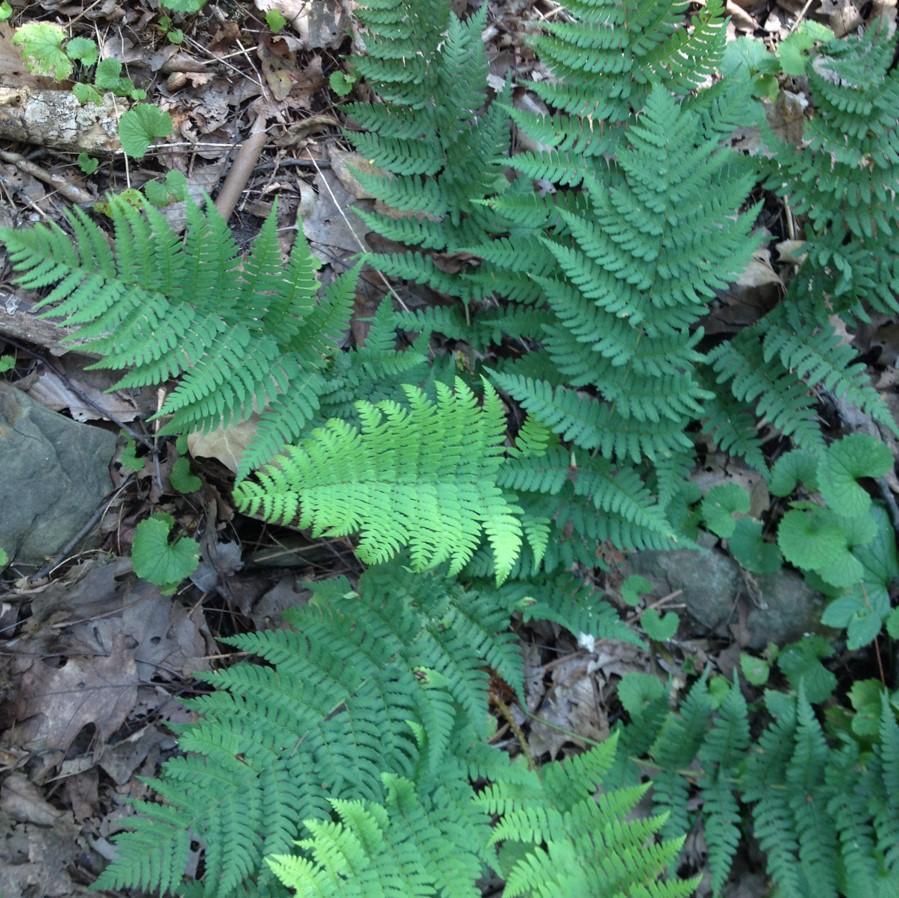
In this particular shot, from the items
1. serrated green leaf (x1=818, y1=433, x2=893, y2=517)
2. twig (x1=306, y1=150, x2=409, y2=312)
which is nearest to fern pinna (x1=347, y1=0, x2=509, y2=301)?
twig (x1=306, y1=150, x2=409, y2=312)

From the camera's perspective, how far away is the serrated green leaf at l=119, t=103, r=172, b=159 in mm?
3703

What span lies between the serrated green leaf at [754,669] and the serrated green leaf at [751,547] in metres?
0.46

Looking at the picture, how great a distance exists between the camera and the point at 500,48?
4523 millimetres

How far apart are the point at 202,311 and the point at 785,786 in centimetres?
325

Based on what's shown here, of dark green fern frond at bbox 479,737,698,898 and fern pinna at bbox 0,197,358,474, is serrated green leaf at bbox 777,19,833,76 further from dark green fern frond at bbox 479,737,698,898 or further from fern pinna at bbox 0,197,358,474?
dark green fern frond at bbox 479,737,698,898

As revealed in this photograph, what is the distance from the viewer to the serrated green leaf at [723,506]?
3.83 meters

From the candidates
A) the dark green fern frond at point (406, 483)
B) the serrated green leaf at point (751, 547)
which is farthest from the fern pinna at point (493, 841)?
the serrated green leaf at point (751, 547)

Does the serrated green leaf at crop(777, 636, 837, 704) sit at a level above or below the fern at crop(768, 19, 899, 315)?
below

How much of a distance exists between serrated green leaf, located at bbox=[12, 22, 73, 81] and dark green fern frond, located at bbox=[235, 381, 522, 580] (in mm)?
2387

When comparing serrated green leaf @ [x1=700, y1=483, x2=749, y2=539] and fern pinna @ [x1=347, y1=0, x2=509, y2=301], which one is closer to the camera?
fern pinna @ [x1=347, y1=0, x2=509, y2=301]

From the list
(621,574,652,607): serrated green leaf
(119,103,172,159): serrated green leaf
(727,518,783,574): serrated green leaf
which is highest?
(119,103,172,159): serrated green leaf

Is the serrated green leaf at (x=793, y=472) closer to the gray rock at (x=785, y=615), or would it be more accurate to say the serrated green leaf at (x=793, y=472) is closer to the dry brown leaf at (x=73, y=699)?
the gray rock at (x=785, y=615)

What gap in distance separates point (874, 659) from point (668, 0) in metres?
3.39

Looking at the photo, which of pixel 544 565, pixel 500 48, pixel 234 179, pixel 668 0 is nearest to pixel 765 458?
pixel 544 565
